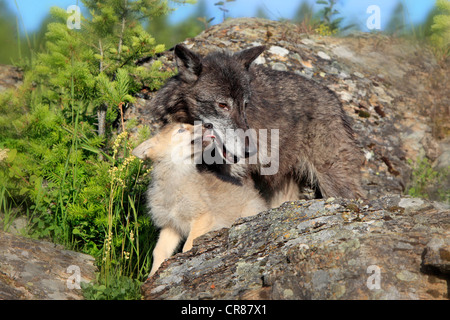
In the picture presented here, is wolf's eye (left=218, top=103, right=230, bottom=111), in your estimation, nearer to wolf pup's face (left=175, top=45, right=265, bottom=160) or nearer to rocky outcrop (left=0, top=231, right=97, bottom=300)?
wolf pup's face (left=175, top=45, right=265, bottom=160)

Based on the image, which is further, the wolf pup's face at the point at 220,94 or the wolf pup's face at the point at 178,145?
the wolf pup's face at the point at 220,94

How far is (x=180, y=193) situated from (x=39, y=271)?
1284 millimetres

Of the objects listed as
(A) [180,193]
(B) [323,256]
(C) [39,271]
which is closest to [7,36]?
(A) [180,193]

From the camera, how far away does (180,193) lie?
4070 millimetres

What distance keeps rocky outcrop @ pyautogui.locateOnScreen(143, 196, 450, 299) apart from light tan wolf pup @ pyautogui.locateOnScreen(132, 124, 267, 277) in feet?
1.74

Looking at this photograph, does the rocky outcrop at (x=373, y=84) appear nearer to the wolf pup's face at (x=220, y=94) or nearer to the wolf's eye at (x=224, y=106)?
the wolf pup's face at (x=220, y=94)

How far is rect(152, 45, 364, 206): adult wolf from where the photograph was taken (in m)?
4.45

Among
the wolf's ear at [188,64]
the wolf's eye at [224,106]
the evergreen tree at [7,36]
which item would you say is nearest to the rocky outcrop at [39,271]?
the wolf's eye at [224,106]

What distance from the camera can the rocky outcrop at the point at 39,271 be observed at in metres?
2.99

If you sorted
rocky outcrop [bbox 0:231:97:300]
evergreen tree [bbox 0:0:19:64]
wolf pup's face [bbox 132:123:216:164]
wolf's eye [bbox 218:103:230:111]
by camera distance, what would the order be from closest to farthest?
rocky outcrop [bbox 0:231:97:300], wolf pup's face [bbox 132:123:216:164], wolf's eye [bbox 218:103:230:111], evergreen tree [bbox 0:0:19:64]

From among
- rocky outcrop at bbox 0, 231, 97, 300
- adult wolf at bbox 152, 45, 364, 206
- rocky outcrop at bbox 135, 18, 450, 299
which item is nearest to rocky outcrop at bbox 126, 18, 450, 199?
adult wolf at bbox 152, 45, 364, 206

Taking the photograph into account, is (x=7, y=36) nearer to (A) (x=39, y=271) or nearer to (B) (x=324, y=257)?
(A) (x=39, y=271)

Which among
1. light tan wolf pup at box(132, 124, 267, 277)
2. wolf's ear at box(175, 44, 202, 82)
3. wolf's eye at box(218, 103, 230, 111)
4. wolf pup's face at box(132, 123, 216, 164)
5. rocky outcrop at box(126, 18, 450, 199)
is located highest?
rocky outcrop at box(126, 18, 450, 199)

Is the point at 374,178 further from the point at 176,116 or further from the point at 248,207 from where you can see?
the point at 176,116
